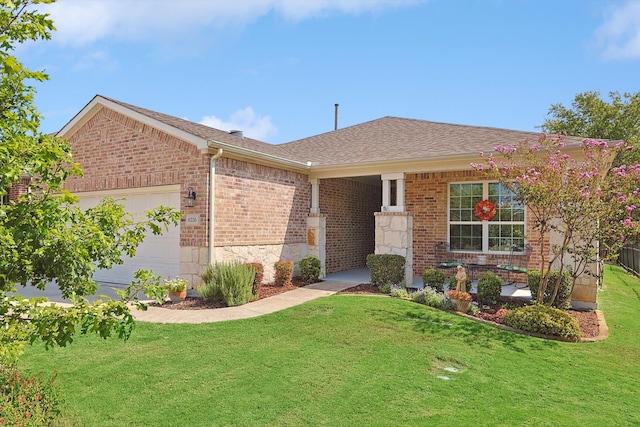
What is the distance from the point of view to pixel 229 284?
8.37 m

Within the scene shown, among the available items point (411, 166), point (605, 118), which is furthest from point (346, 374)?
point (605, 118)

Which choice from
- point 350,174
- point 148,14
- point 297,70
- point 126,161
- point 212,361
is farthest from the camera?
point 297,70

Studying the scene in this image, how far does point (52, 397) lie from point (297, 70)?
34.9 feet

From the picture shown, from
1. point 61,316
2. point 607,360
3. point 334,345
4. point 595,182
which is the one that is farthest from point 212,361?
point 595,182

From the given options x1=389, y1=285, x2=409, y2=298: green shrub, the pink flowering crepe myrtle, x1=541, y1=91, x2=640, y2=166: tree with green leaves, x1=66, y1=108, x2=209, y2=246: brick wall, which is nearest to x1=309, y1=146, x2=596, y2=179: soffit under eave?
the pink flowering crepe myrtle

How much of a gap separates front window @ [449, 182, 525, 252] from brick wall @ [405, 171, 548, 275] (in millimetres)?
225

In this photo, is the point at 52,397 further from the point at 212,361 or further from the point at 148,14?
the point at 148,14

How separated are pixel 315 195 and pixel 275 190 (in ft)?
5.49

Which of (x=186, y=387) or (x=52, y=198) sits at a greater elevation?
(x=52, y=198)

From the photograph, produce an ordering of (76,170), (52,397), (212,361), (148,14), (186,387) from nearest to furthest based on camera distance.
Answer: (76,170), (52,397), (186,387), (212,361), (148,14)

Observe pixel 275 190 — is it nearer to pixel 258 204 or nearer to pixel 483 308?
pixel 258 204

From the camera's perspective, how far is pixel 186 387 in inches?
179

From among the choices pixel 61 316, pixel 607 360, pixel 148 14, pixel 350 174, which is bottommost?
pixel 607 360

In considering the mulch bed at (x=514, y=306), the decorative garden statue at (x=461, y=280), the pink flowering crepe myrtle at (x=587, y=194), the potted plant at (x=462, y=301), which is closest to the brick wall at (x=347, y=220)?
the mulch bed at (x=514, y=306)
